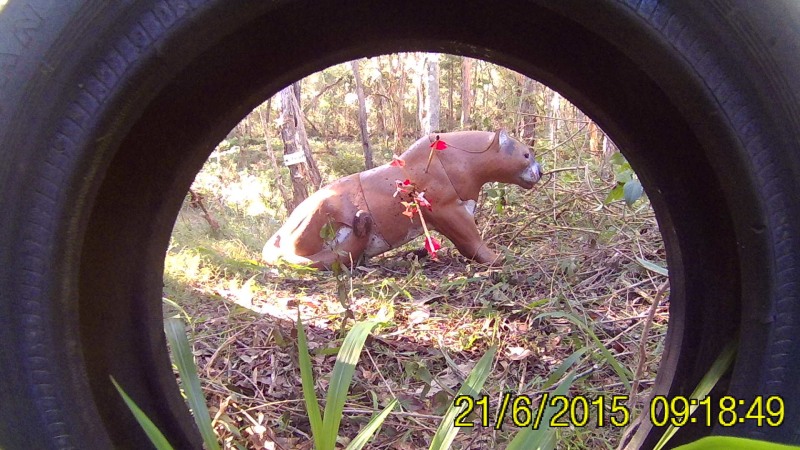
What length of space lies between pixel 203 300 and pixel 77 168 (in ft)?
7.58

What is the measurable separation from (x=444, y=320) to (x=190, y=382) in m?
1.55

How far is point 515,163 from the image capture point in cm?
372

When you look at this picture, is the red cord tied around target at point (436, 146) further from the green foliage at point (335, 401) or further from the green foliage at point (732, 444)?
the green foliage at point (732, 444)

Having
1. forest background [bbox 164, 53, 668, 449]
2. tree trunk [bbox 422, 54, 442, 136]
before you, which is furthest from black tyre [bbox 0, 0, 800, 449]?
tree trunk [bbox 422, 54, 442, 136]

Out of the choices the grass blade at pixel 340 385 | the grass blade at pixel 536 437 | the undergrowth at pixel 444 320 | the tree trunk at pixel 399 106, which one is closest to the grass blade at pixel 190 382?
the grass blade at pixel 340 385

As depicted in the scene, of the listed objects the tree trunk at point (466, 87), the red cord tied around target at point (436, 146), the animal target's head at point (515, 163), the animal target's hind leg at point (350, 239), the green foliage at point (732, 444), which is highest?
the tree trunk at point (466, 87)

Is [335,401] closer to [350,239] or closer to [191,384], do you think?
[191,384]

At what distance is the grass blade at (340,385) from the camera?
1297mm

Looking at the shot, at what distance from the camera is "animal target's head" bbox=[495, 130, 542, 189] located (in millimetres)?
3711

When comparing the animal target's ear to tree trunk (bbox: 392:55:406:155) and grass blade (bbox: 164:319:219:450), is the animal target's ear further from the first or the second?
tree trunk (bbox: 392:55:406:155)

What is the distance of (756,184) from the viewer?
0.90 m
